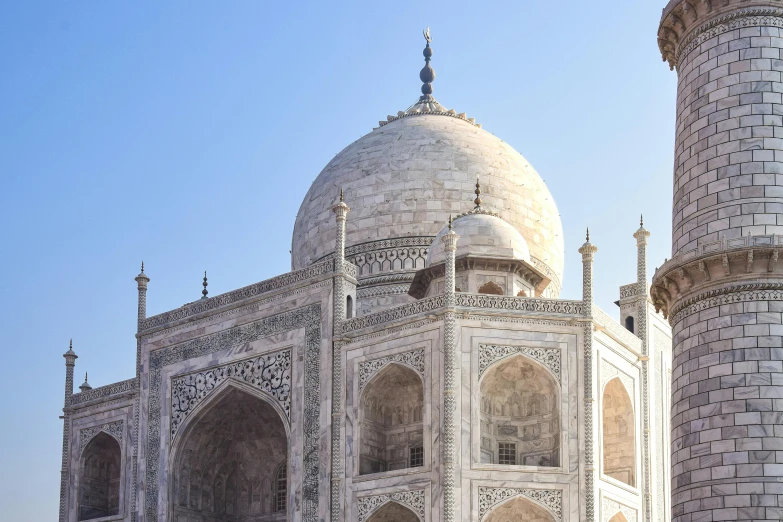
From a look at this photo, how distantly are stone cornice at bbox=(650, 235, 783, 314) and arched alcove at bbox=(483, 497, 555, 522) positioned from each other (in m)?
8.70

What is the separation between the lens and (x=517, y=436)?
1909cm

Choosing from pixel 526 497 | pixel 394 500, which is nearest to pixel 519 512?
pixel 526 497

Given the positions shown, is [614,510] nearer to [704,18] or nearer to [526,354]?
[526,354]

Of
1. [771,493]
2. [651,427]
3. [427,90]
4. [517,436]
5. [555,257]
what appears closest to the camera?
[771,493]

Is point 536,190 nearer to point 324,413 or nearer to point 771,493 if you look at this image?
point 324,413

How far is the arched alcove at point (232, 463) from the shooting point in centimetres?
2181

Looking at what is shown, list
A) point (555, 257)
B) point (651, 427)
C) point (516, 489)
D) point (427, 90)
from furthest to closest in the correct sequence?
point (427, 90) → point (555, 257) → point (651, 427) → point (516, 489)

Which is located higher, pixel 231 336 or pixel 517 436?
pixel 231 336

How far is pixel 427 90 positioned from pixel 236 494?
34.4 feet

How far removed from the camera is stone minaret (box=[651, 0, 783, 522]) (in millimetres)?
8945

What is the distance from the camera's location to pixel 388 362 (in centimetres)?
1912

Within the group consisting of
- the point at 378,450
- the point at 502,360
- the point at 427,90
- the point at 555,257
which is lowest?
the point at 378,450

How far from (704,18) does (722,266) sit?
84.9 inches

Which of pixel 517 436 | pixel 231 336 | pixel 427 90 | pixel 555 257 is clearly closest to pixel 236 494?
pixel 231 336
